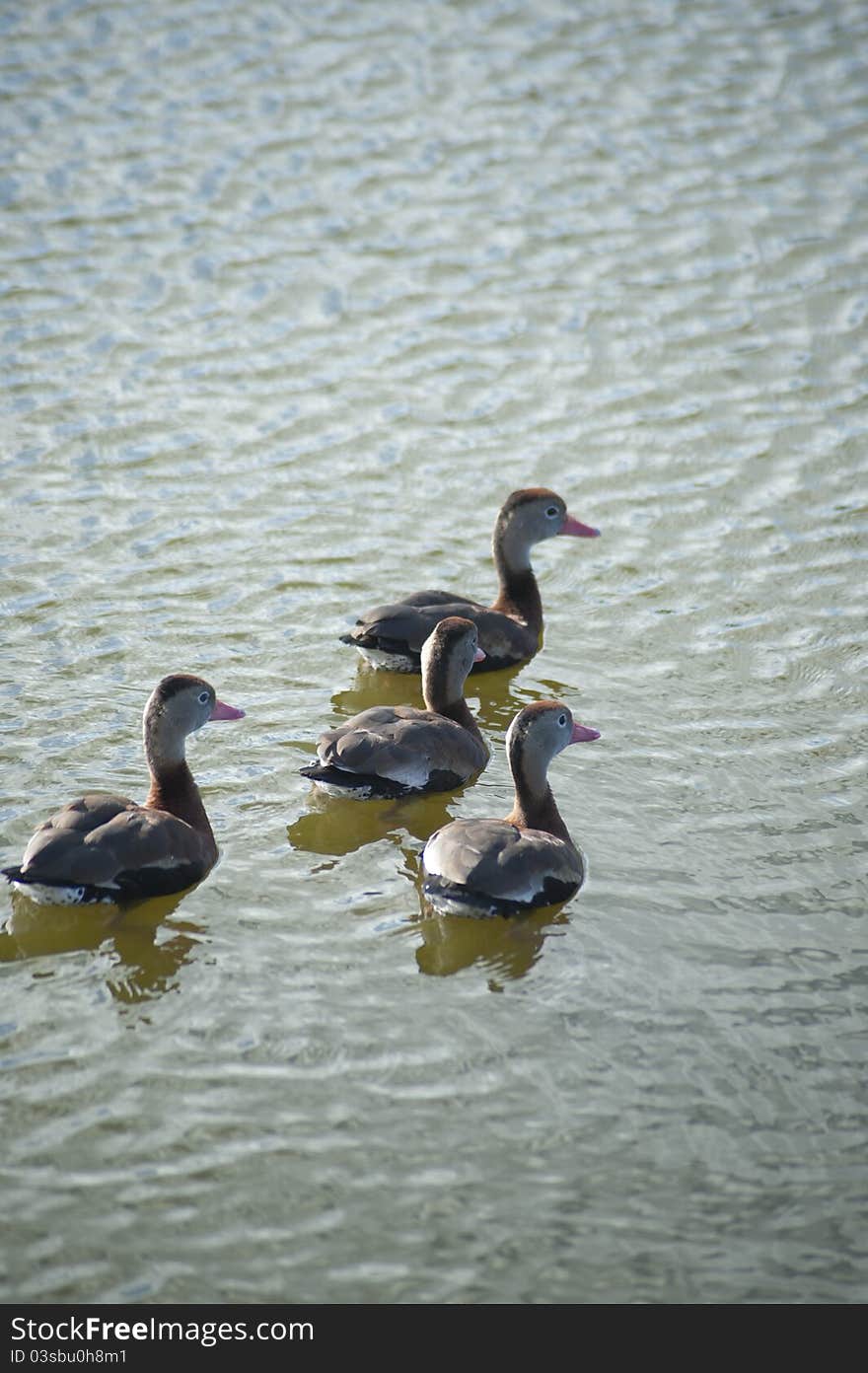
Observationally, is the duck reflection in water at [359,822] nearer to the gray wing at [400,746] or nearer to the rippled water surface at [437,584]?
the rippled water surface at [437,584]

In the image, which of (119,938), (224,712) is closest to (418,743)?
(224,712)

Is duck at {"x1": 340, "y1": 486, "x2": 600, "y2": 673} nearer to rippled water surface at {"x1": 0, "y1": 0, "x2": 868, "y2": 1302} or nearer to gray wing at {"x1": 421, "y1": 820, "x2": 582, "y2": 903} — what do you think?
rippled water surface at {"x1": 0, "y1": 0, "x2": 868, "y2": 1302}

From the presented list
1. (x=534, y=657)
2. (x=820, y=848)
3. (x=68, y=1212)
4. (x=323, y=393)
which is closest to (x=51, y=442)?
(x=323, y=393)

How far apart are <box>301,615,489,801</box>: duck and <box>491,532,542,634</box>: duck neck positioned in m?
1.19

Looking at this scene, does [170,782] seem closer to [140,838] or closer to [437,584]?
[140,838]

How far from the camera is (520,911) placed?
26.9 feet

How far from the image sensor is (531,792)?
8.80 meters

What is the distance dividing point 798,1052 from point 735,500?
572cm

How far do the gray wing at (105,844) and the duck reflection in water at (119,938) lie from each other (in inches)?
9.0

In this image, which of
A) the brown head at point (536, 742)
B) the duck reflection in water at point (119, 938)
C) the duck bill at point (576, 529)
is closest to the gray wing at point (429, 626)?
the duck bill at point (576, 529)

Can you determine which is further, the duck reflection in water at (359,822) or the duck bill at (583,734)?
the duck bill at (583,734)

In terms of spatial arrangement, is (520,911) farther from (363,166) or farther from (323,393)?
(363,166)

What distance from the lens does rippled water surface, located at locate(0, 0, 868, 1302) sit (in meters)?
6.42

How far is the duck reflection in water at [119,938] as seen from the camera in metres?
7.70
